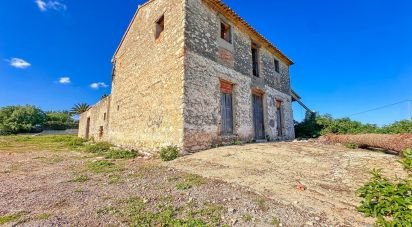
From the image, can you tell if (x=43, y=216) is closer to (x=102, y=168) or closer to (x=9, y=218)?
(x=9, y=218)

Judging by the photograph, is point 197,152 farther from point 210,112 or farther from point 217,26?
point 217,26

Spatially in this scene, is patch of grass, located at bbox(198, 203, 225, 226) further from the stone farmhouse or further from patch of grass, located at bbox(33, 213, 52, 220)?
the stone farmhouse

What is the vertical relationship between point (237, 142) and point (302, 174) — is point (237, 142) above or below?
above

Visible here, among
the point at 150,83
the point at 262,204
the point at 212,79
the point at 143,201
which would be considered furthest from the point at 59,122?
the point at 262,204

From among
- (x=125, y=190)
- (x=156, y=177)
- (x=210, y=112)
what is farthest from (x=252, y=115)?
(x=125, y=190)

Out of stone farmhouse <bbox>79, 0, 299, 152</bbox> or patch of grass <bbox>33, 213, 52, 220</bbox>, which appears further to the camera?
stone farmhouse <bbox>79, 0, 299, 152</bbox>

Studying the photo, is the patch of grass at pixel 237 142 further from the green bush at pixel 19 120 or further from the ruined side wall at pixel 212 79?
the green bush at pixel 19 120

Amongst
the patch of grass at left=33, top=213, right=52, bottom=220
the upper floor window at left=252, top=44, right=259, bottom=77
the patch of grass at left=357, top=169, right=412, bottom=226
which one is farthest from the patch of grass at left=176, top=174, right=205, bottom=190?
the upper floor window at left=252, top=44, right=259, bottom=77

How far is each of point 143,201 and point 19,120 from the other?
35.8 metres

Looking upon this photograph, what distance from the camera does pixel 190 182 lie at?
14.1 feet

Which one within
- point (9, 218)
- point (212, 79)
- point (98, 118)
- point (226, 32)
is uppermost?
point (226, 32)

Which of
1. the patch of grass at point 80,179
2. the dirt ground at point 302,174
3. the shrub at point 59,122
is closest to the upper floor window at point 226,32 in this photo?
the dirt ground at point 302,174

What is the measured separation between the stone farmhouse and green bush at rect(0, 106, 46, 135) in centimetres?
2471

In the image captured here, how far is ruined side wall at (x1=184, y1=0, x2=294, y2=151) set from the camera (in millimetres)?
7367
